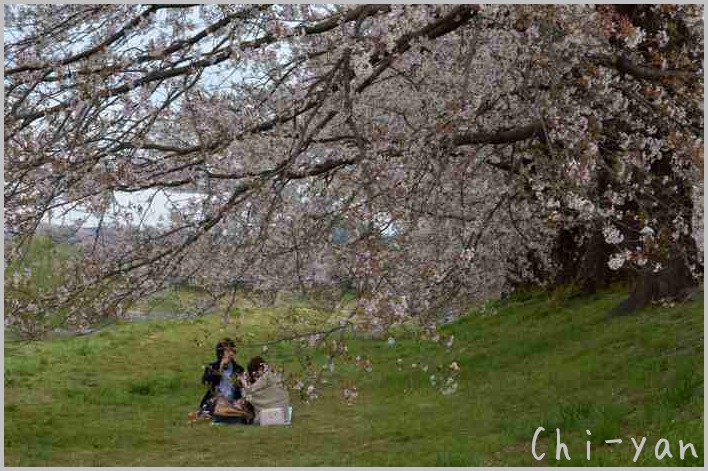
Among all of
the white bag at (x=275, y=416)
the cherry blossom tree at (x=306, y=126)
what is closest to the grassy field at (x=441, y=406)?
the white bag at (x=275, y=416)

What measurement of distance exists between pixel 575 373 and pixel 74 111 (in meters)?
7.62

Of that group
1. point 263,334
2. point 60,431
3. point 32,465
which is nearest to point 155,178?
point 32,465

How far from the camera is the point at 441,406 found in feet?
40.7

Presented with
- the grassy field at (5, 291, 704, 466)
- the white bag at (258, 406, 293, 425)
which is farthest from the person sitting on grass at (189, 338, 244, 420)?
the white bag at (258, 406, 293, 425)

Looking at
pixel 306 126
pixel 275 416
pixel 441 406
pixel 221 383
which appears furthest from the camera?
pixel 221 383

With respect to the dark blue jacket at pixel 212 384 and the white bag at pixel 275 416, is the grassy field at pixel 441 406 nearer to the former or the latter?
the white bag at pixel 275 416

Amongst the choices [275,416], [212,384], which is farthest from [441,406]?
[212,384]

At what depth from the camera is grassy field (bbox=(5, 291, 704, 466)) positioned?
8.88 meters

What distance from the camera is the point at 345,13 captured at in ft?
29.1

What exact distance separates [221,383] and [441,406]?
337 centimetres

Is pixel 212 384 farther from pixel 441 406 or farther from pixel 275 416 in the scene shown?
pixel 441 406

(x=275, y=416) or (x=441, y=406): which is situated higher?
(x=441, y=406)

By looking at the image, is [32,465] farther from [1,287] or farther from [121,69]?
[121,69]

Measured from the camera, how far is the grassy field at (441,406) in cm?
888
